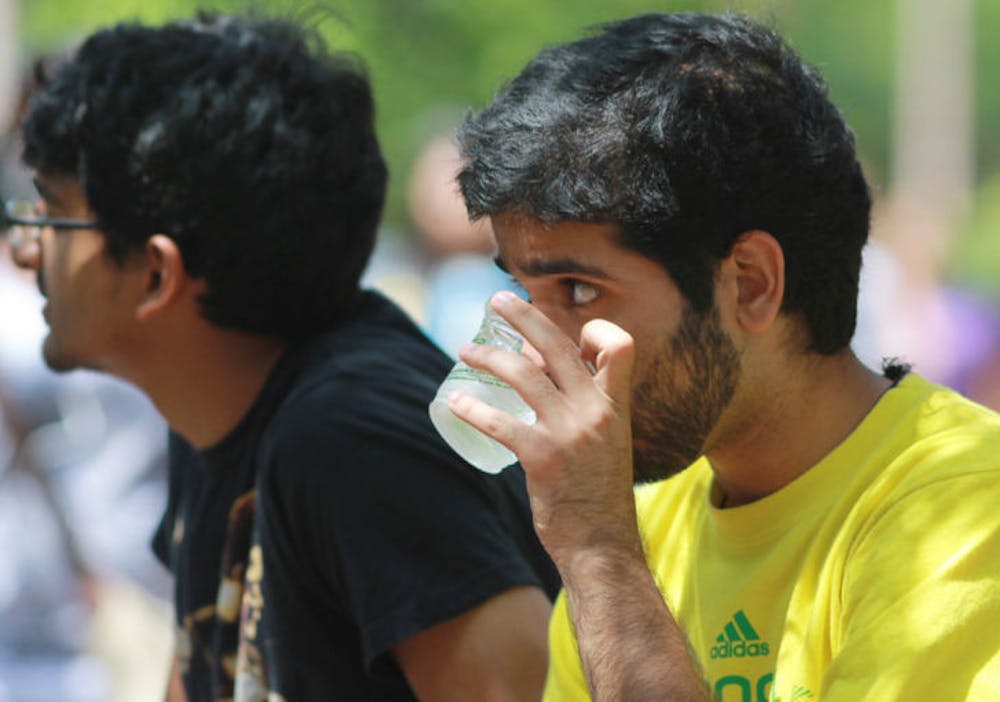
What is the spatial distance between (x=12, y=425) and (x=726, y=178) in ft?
15.1

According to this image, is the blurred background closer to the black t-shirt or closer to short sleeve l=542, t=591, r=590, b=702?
the black t-shirt

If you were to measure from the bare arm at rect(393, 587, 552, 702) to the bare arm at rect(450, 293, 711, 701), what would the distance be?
68 cm

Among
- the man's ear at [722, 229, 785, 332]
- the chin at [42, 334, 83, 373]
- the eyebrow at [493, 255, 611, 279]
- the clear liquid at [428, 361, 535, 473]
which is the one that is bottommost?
the chin at [42, 334, 83, 373]

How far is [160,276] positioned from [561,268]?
1.50m

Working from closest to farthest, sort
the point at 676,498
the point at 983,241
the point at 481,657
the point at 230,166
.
Answer: the point at 676,498 < the point at 481,657 < the point at 230,166 < the point at 983,241

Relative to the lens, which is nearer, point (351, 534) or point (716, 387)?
point (716, 387)

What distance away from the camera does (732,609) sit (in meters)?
2.59

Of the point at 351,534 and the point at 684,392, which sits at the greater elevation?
the point at 684,392

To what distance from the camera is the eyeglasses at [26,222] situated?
3.86 metres

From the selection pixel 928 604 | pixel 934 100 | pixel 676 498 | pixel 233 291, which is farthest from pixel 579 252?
pixel 934 100

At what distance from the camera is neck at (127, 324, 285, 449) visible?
3781 millimetres

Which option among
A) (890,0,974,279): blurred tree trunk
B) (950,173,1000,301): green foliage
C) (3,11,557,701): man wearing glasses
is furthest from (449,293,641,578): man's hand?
(890,0,974,279): blurred tree trunk

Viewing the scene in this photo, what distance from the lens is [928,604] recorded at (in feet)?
7.34

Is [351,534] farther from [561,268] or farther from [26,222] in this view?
[26,222]
